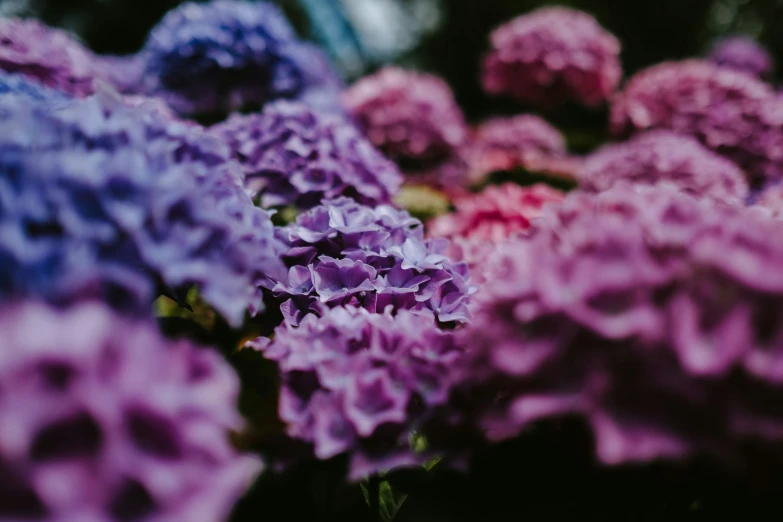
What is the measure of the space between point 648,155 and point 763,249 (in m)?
1.24

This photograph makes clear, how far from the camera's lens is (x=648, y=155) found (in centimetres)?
181

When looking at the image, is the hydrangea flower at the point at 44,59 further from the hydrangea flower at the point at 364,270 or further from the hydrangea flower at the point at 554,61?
the hydrangea flower at the point at 554,61

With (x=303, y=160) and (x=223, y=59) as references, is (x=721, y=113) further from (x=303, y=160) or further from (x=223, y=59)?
(x=223, y=59)

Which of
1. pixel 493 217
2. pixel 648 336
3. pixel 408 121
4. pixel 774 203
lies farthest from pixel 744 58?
pixel 648 336

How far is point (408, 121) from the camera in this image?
93.0 inches

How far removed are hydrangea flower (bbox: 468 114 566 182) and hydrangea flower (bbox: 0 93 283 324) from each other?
211cm

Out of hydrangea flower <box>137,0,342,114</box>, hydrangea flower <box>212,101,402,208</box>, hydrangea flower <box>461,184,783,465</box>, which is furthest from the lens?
hydrangea flower <box>137,0,342,114</box>

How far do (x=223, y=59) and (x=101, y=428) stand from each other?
1507 millimetres

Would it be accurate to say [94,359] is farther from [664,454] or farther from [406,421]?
[664,454]

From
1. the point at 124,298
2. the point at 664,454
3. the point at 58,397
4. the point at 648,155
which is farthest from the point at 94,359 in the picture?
the point at 648,155

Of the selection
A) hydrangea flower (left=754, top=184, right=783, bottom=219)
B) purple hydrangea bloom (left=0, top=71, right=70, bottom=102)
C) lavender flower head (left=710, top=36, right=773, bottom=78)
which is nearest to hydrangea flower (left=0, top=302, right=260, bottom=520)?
purple hydrangea bloom (left=0, top=71, right=70, bottom=102)

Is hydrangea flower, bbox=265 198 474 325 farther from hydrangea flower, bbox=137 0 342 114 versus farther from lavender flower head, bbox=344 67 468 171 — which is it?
lavender flower head, bbox=344 67 468 171

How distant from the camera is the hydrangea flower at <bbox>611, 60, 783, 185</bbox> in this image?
2021mm

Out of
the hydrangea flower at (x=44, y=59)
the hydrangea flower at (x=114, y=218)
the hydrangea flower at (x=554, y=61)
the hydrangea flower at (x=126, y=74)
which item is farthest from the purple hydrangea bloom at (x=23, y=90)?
the hydrangea flower at (x=554, y=61)
